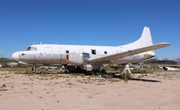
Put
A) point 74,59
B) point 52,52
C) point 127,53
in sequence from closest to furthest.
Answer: point 127,53
point 52,52
point 74,59

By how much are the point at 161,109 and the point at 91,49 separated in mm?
15336

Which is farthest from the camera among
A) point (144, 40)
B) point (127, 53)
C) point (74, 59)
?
point (144, 40)

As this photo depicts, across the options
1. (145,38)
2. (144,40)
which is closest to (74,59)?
(144,40)

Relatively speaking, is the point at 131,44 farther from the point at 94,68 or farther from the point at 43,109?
A: the point at 43,109

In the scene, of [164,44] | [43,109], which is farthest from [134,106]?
[164,44]

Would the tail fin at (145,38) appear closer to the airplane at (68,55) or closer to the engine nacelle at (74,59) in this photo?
the airplane at (68,55)

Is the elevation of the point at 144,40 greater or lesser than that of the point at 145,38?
lesser

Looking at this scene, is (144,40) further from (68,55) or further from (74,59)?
(68,55)

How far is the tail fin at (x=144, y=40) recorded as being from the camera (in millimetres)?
23573

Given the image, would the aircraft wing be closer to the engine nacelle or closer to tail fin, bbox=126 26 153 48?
the engine nacelle

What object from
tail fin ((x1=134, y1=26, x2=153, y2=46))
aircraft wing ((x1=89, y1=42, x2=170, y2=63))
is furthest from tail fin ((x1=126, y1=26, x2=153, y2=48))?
aircraft wing ((x1=89, y1=42, x2=170, y2=63))

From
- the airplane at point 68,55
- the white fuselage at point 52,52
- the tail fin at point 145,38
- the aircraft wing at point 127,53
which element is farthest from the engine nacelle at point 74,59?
the tail fin at point 145,38

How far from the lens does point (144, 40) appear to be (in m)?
23.8

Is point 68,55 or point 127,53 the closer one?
point 127,53
